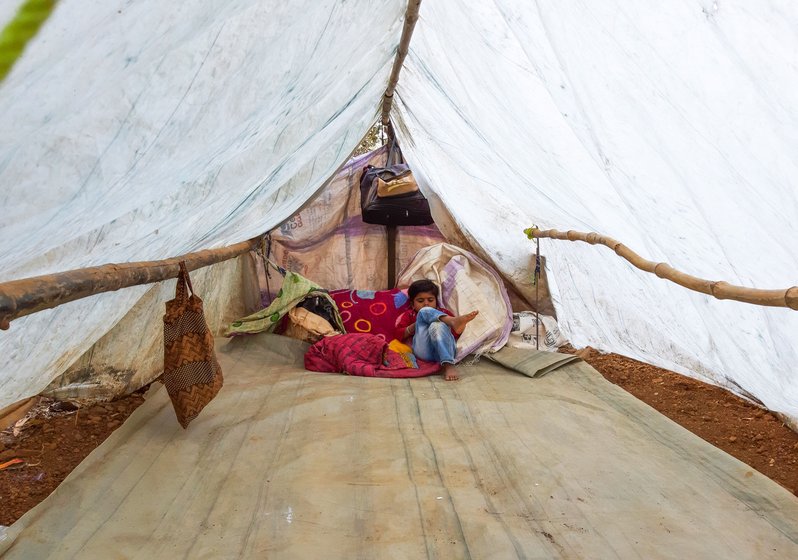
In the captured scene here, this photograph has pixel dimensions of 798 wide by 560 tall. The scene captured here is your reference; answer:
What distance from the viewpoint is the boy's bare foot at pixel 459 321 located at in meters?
3.43

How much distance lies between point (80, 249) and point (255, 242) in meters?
2.46

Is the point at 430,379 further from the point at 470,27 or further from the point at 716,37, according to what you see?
the point at 716,37

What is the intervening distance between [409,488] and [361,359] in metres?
1.58

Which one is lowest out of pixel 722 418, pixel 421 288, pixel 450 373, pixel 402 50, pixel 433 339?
pixel 722 418

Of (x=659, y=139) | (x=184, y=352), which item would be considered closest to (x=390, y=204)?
(x=184, y=352)

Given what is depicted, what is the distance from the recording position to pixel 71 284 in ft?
4.74

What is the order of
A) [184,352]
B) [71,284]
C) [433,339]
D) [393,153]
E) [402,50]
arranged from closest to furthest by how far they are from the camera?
[71,284]
[184,352]
[402,50]
[433,339]
[393,153]

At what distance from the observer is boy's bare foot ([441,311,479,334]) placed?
11.2ft

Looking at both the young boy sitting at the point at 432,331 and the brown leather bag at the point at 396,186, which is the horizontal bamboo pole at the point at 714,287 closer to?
the young boy sitting at the point at 432,331

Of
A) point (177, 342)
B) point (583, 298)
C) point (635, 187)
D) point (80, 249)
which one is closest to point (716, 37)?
point (635, 187)

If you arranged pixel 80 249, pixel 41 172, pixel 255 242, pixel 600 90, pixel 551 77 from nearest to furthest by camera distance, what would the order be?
pixel 41 172 → pixel 80 249 → pixel 600 90 → pixel 551 77 → pixel 255 242

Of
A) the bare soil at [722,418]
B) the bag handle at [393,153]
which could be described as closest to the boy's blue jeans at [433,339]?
the bare soil at [722,418]

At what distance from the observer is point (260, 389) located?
297 cm

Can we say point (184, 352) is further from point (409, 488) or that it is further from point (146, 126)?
point (146, 126)
